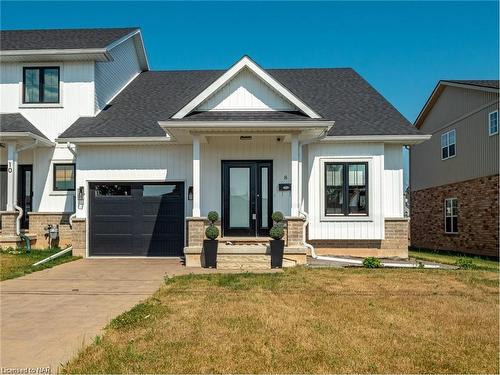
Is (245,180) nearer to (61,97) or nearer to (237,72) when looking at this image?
(237,72)

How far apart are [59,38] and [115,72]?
2.41 m

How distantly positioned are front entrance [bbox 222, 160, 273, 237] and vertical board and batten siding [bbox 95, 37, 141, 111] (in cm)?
633

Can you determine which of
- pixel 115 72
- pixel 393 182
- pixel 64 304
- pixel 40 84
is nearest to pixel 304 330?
pixel 64 304

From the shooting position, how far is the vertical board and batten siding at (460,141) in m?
17.6

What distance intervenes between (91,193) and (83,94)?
3957mm

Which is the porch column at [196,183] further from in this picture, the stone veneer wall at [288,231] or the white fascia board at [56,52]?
the white fascia board at [56,52]

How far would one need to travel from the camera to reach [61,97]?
15555 millimetres

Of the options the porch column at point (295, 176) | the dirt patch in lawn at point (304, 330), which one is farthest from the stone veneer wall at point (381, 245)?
the dirt patch in lawn at point (304, 330)

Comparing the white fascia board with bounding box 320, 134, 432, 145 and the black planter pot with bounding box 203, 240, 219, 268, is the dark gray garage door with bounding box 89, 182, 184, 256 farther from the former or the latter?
the white fascia board with bounding box 320, 134, 432, 145

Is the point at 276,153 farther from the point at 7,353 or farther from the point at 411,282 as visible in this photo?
the point at 7,353

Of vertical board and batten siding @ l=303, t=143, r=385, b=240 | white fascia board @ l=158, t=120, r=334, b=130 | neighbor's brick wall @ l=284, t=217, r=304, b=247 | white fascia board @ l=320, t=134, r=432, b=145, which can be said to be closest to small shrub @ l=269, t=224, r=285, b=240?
neighbor's brick wall @ l=284, t=217, r=304, b=247

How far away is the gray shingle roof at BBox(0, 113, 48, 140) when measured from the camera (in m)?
14.1

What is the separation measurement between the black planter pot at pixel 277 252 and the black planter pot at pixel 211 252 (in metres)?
1.49

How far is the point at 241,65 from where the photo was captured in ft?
38.7
